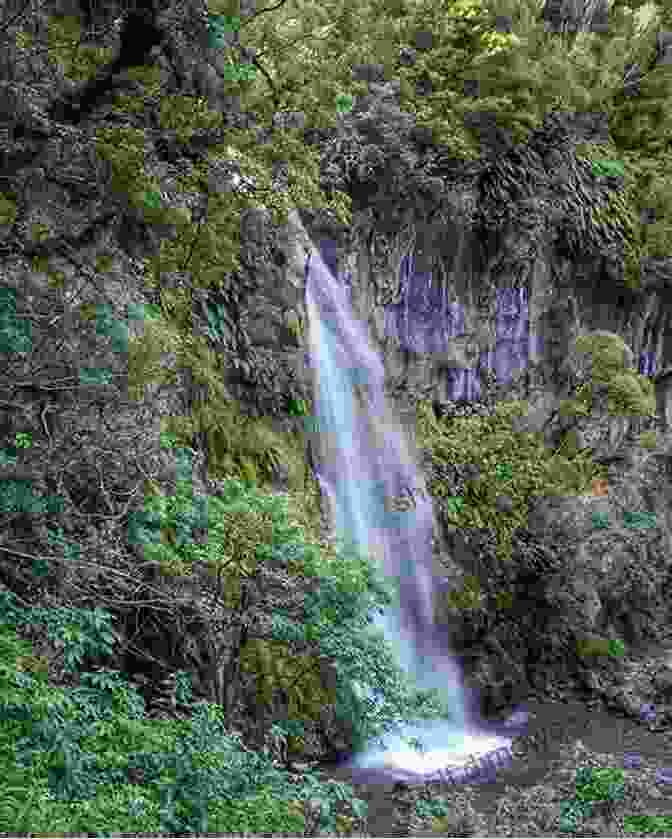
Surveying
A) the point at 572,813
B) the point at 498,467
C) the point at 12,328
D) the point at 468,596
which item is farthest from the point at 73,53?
the point at 498,467

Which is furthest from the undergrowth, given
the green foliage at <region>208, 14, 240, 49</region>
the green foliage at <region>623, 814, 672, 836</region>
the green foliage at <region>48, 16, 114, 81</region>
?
the green foliage at <region>208, 14, 240, 49</region>

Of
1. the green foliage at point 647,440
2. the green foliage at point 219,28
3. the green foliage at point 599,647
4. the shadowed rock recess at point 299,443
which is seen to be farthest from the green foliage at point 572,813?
the green foliage at point 647,440

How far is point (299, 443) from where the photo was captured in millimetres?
10523

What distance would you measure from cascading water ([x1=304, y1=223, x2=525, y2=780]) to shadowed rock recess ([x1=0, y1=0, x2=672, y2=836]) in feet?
0.49

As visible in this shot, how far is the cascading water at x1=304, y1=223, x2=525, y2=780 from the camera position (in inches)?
408

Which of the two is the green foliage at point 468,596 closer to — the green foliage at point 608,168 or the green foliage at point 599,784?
the green foliage at point 599,784

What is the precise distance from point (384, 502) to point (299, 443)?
1638mm

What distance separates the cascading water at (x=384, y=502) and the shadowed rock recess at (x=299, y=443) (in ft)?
0.49

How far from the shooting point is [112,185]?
19.3 feet

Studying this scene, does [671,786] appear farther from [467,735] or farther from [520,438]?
[520,438]

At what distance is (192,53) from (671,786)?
28.1 feet

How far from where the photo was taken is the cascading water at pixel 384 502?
408 inches

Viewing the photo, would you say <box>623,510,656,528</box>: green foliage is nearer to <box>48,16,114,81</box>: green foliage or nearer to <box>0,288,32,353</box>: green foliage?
<box>0,288,32,353</box>: green foliage

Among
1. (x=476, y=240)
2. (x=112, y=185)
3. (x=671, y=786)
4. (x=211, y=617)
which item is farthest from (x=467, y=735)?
(x=476, y=240)
